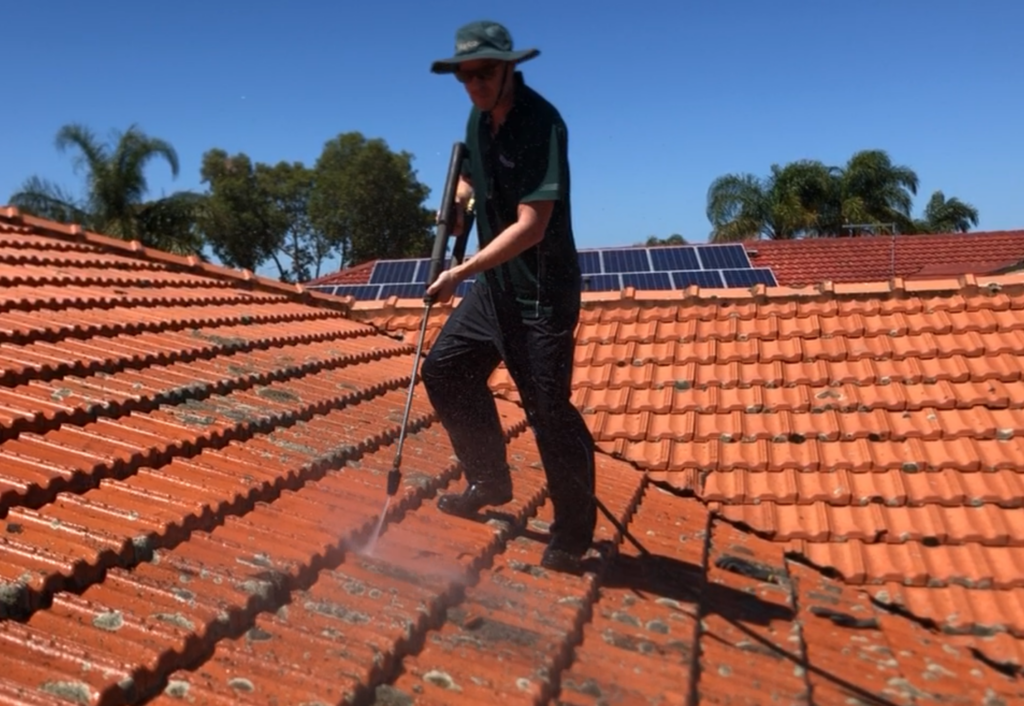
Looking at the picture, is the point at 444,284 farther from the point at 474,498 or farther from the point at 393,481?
the point at 474,498

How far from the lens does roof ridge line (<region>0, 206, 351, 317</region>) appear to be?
7.15 metres

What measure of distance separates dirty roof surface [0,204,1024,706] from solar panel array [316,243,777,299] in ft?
29.5

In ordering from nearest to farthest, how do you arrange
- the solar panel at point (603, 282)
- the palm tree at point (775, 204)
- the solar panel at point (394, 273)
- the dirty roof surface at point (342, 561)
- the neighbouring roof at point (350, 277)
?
the dirty roof surface at point (342, 561), the solar panel at point (603, 282), the solar panel at point (394, 273), the neighbouring roof at point (350, 277), the palm tree at point (775, 204)

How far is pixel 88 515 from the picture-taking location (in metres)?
2.70

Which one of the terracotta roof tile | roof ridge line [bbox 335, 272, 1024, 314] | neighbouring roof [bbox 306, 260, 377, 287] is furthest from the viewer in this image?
neighbouring roof [bbox 306, 260, 377, 287]

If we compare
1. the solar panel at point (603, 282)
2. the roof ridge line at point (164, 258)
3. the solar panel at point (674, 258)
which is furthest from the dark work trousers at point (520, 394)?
the solar panel at point (674, 258)

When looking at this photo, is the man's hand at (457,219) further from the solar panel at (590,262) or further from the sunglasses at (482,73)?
the solar panel at (590,262)

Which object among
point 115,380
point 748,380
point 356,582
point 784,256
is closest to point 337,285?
point 784,256

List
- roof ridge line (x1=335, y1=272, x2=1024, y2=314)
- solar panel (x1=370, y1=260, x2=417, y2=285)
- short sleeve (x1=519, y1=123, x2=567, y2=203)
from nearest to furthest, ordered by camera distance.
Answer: short sleeve (x1=519, y1=123, x2=567, y2=203) → roof ridge line (x1=335, y1=272, x2=1024, y2=314) → solar panel (x1=370, y1=260, x2=417, y2=285)

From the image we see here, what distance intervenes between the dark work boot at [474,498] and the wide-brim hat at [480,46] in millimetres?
1484

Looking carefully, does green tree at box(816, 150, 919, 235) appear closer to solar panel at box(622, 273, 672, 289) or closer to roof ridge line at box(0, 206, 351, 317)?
solar panel at box(622, 273, 672, 289)

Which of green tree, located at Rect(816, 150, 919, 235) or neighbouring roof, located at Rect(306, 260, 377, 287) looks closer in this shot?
neighbouring roof, located at Rect(306, 260, 377, 287)

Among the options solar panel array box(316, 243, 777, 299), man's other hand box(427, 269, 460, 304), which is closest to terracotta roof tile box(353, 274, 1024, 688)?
man's other hand box(427, 269, 460, 304)

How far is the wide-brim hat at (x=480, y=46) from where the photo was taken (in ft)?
10.1
